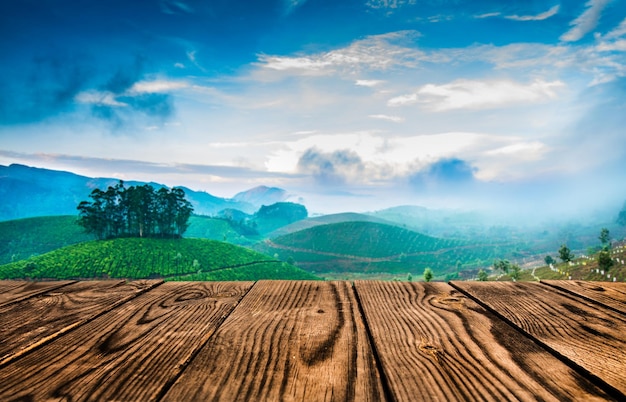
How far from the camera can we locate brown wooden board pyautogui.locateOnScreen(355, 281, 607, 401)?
127cm

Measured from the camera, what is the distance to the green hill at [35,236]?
143 meters

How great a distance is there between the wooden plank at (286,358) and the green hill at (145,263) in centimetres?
9574

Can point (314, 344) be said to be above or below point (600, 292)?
below

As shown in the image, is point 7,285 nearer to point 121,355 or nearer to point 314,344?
point 121,355

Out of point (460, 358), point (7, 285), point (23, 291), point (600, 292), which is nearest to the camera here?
point (460, 358)

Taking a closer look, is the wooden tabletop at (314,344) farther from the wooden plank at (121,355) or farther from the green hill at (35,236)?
the green hill at (35,236)

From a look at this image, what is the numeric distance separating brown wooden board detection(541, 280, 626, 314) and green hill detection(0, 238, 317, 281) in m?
95.7

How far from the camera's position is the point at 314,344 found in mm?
1721

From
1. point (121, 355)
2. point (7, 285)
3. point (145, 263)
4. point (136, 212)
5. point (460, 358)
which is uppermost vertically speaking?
point (460, 358)

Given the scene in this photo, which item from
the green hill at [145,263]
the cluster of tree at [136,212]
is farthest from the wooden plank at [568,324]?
the cluster of tree at [136,212]

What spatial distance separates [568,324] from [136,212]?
129101mm

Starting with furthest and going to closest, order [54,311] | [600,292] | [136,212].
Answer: [136,212] < [600,292] < [54,311]

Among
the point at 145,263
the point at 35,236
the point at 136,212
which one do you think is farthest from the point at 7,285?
the point at 35,236

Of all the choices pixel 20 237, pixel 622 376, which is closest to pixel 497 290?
pixel 622 376
